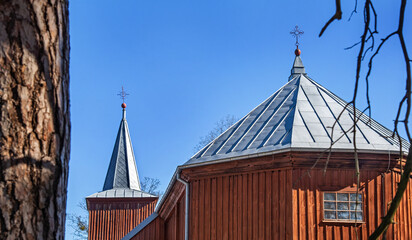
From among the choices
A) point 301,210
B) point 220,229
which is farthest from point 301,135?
point 220,229

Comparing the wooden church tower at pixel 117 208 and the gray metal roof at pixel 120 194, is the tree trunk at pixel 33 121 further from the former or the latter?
the gray metal roof at pixel 120 194

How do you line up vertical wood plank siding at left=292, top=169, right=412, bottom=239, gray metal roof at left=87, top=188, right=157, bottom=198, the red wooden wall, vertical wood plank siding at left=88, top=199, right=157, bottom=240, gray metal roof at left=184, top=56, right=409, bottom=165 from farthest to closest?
gray metal roof at left=87, top=188, right=157, bottom=198 < vertical wood plank siding at left=88, top=199, right=157, bottom=240 < the red wooden wall < gray metal roof at left=184, top=56, right=409, bottom=165 < vertical wood plank siding at left=292, top=169, right=412, bottom=239

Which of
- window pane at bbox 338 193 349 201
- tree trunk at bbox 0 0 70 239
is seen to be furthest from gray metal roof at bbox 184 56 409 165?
tree trunk at bbox 0 0 70 239

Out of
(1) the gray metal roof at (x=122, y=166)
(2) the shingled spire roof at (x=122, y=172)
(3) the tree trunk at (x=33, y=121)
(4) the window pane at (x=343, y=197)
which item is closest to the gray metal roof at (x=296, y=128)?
(4) the window pane at (x=343, y=197)

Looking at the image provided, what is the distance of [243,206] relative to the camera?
42.2ft

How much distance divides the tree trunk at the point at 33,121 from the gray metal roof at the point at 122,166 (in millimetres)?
24492

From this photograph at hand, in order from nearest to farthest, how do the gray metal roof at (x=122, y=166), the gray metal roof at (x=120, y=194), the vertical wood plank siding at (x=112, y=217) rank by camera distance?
the vertical wood plank siding at (x=112, y=217) < the gray metal roof at (x=120, y=194) < the gray metal roof at (x=122, y=166)

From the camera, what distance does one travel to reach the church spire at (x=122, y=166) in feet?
89.1

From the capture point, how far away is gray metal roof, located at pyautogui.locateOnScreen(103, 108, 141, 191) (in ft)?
89.1

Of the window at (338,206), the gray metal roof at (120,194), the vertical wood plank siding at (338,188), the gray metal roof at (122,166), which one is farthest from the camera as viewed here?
the gray metal roof at (122,166)

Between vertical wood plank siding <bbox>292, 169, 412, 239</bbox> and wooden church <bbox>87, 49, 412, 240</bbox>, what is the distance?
0.02m

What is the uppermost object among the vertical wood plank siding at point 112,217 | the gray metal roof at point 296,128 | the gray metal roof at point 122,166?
the gray metal roof at point 122,166

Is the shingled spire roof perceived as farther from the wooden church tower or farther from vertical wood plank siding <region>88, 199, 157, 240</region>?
vertical wood plank siding <region>88, 199, 157, 240</region>

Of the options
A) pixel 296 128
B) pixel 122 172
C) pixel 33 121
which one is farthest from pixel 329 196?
pixel 122 172
